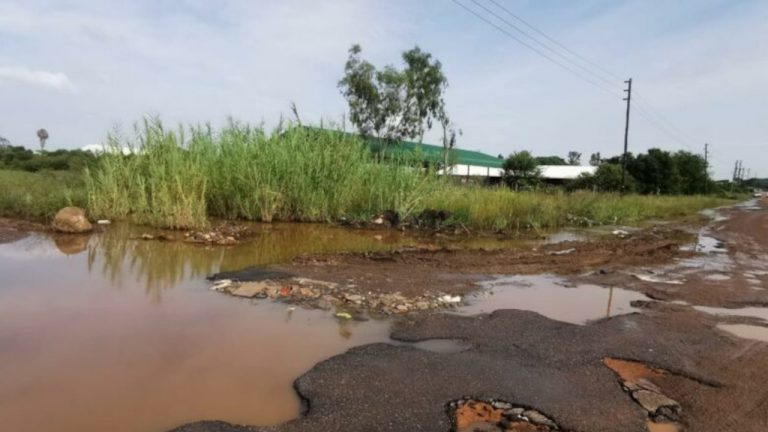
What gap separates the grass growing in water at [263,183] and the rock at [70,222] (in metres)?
1.16

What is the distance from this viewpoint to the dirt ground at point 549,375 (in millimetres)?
2947

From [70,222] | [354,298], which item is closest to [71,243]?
[70,222]

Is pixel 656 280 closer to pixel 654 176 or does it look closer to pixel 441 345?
pixel 441 345

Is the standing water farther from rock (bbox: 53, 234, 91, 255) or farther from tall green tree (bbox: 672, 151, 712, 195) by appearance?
tall green tree (bbox: 672, 151, 712, 195)

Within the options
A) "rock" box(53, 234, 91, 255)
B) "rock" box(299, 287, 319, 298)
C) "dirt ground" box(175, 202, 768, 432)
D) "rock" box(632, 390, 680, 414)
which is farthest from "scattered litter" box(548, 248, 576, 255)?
"rock" box(53, 234, 91, 255)

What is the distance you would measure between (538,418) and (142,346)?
9.81 ft

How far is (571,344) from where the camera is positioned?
4.25 metres

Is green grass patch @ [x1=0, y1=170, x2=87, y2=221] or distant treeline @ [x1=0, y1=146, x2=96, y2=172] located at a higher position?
distant treeline @ [x1=0, y1=146, x2=96, y2=172]

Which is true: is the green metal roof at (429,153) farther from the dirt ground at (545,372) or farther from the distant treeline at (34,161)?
the distant treeline at (34,161)

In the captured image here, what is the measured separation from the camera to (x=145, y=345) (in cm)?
401

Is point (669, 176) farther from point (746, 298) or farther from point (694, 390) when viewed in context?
point (694, 390)

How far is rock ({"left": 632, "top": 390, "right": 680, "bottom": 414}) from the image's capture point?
10.5ft

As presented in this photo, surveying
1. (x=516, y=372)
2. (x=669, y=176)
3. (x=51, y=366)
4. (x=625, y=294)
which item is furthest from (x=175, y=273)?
(x=669, y=176)

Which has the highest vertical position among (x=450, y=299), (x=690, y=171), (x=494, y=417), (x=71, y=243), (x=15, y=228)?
(x=690, y=171)
